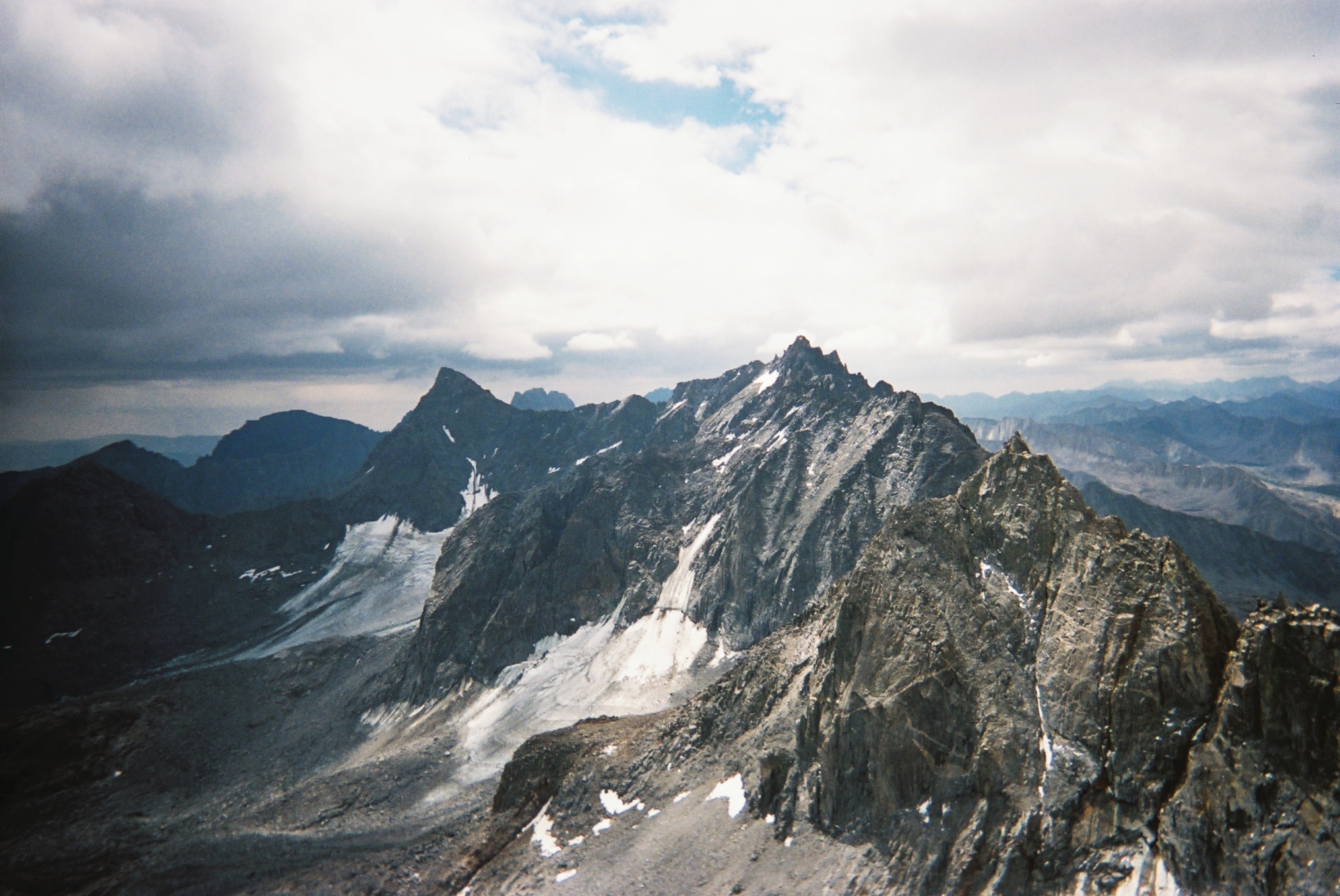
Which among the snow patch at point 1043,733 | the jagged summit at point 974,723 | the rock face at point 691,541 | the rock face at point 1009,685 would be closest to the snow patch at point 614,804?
the jagged summit at point 974,723

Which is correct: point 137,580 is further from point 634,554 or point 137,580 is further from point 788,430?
point 788,430

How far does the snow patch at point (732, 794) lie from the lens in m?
A: 57.2

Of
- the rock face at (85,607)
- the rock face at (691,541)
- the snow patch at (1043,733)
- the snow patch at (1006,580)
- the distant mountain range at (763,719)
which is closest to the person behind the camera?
the distant mountain range at (763,719)

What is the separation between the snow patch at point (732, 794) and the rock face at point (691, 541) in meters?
63.5

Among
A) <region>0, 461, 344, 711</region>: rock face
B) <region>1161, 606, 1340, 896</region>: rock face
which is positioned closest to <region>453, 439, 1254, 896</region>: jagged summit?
<region>1161, 606, 1340, 896</region>: rock face

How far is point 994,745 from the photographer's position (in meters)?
42.9

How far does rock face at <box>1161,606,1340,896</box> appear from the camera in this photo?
3005 centimetres

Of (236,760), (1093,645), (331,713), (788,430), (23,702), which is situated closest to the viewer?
(1093,645)

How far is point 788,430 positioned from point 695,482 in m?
32.7

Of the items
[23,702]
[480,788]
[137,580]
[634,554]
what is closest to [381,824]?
[480,788]

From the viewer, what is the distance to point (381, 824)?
278 feet

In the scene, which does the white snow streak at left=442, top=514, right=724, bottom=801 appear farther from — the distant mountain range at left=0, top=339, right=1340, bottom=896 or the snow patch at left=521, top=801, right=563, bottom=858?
the snow patch at left=521, top=801, right=563, bottom=858

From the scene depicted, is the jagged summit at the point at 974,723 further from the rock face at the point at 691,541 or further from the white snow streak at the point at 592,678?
the rock face at the point at 691,541

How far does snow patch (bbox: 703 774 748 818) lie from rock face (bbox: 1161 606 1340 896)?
33180mm
